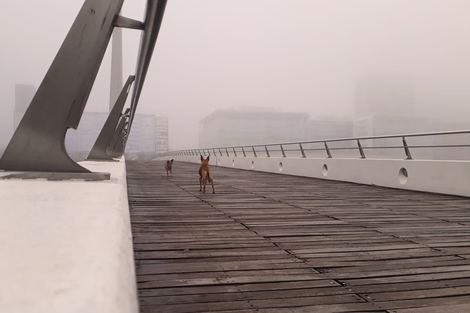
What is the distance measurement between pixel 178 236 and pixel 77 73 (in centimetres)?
175

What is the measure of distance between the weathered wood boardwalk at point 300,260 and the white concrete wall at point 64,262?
779 mm

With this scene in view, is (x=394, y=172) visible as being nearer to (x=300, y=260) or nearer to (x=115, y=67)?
(x=300, y=260)

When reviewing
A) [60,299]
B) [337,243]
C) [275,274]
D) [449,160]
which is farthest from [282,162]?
[60,299]

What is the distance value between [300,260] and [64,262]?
2139 mm

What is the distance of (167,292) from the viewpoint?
79.7 inches

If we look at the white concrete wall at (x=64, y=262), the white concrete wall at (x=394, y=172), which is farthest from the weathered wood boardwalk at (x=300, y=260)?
the white concrete wall at (x=394, y=172)

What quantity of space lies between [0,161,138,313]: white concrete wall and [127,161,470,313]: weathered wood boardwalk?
779 mm

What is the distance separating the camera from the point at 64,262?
0.82 m

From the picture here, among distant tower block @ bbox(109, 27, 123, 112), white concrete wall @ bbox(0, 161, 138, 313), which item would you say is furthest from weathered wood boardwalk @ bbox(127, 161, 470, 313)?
distant tower block @ bbox(109, 27, 123, 112)

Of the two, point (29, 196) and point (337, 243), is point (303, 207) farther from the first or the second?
point (29, 196)

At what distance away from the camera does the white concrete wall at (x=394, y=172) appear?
7.38 meters

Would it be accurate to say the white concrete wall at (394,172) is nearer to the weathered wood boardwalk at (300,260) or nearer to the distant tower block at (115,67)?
the weathered wood boardwalk at (300,260)

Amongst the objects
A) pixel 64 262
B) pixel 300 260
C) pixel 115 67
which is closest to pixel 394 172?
pixel 300 260

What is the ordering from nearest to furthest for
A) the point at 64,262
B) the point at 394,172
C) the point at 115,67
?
the point at 64,262 → the point at 394,172 → the point at 115,67
